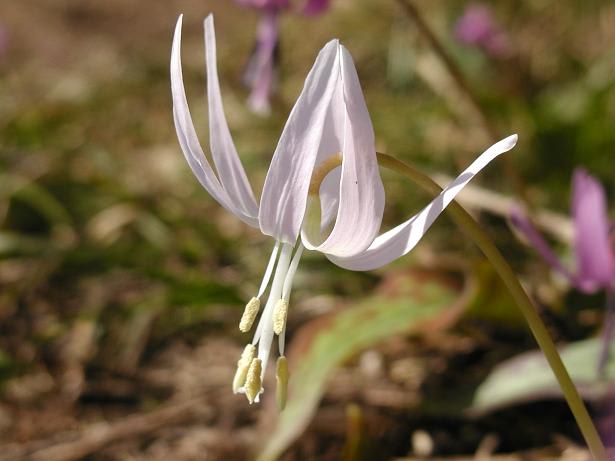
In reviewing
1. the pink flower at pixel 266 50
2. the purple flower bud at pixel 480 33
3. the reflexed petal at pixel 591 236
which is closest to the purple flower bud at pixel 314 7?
the pink flower at pixel 266 50

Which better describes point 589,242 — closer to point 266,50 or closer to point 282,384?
point 282,384

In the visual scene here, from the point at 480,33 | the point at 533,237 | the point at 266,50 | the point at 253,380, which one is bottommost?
the point at 253,380

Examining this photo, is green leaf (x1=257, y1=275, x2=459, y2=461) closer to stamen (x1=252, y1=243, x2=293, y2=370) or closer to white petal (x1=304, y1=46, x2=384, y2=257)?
stamen (x1=252, y1=243, x2=293, y2=370)

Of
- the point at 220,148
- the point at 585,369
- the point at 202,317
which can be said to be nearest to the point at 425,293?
the point at 585,369

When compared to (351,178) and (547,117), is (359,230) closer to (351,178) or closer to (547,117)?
(351,178)

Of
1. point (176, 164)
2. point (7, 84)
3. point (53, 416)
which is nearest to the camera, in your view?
point (53, 416)

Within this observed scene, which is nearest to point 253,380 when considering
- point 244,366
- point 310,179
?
point 244,366
